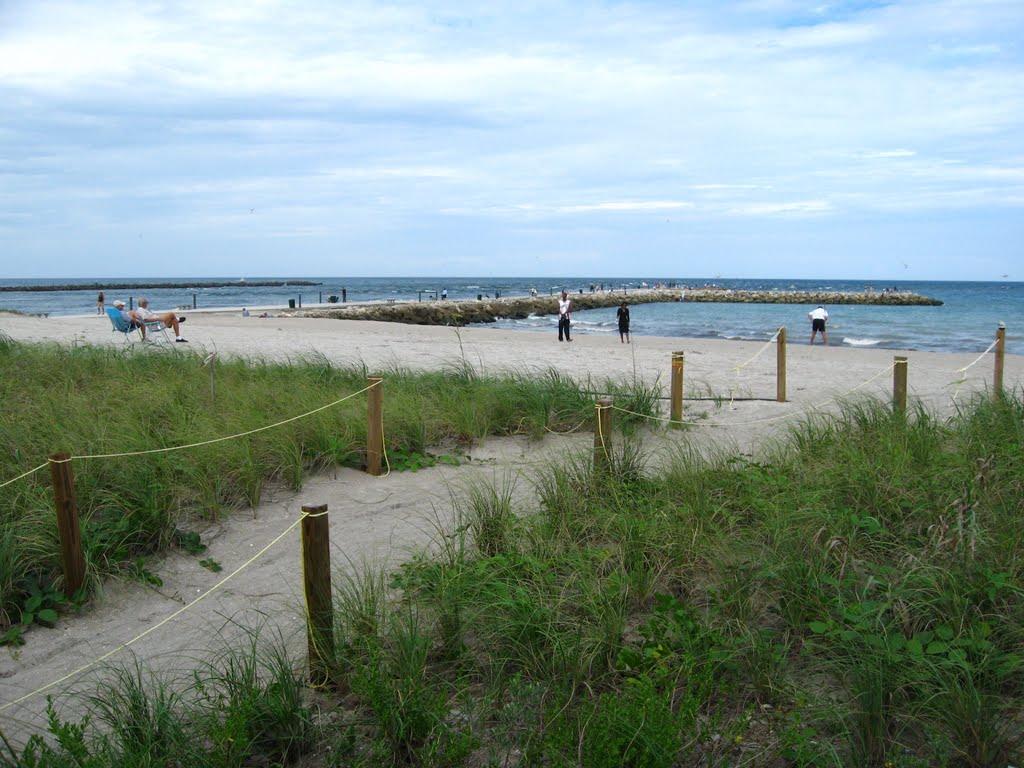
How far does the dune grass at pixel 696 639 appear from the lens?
3.22 m

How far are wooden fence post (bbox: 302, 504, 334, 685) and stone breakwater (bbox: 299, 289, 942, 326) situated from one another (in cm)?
3142

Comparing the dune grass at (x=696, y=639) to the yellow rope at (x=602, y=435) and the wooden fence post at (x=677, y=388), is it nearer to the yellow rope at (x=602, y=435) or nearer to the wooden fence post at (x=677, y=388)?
the yellow rope at (x=602, y=435)

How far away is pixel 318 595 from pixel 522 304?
169 ft

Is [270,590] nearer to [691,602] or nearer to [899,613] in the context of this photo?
[691,602]

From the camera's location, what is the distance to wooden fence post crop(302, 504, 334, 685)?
3.86 m

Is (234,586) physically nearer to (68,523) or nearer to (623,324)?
(68,523)

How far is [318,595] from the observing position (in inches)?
154

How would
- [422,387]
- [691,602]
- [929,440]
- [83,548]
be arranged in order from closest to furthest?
[691,602]
[83,548]
[929,440]
[422,387]

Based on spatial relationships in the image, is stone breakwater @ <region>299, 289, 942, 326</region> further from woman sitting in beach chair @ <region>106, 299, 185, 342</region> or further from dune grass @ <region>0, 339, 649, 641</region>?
dune grass @ <region>0, 339, 649, 641</region>

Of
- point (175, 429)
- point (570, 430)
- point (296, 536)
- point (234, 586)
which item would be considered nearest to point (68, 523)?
point (234, 586)

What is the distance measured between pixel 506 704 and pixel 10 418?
577cm

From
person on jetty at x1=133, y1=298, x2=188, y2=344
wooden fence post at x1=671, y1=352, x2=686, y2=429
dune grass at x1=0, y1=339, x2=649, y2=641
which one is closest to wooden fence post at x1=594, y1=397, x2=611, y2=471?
dune grass at x1=0, y1=339, x2=649, y2=641

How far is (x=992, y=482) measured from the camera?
5.30m

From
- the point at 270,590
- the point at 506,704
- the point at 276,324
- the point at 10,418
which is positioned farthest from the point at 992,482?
the point at 276,324
